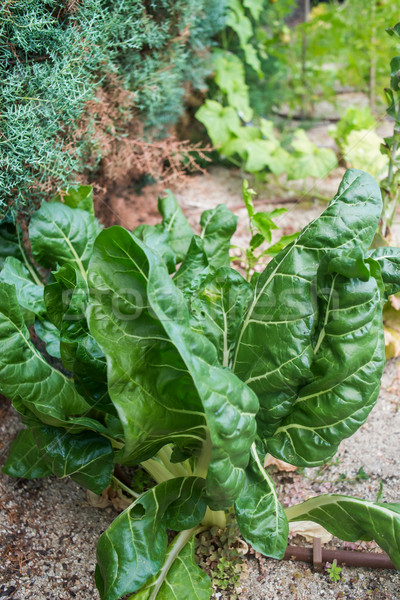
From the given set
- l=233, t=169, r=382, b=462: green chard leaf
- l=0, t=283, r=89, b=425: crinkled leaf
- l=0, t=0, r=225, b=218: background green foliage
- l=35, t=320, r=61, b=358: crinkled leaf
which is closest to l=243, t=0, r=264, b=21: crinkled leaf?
l=0, t=0, r=225, b=218: background green foliage

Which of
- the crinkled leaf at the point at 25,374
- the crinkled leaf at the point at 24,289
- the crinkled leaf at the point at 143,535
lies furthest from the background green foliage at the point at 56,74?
the crinkled leaf at the point at 143,535

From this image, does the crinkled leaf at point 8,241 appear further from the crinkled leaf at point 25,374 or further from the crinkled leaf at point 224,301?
the crinkled leaf at point 224,301

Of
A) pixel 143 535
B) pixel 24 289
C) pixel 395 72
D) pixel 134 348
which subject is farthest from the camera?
pixel 395 72

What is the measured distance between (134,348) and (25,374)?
0.43 metres

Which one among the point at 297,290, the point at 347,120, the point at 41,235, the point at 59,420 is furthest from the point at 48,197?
the point at 347,120

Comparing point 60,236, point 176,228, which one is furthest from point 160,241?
point 60,236

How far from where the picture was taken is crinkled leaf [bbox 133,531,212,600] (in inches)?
54.8

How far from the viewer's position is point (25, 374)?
1500 mm

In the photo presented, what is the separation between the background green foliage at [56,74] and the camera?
5.75ft

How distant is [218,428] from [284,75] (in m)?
3.73

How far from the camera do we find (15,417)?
78.7 inches

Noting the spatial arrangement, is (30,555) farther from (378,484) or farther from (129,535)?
(378,484)

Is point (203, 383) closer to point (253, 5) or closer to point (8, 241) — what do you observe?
point (8, 241)

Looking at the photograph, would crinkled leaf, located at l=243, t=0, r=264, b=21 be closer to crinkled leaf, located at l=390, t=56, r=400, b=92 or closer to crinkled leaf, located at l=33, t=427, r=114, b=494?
crinkled leaf, located at l=390, t=56, r=400, b=92
